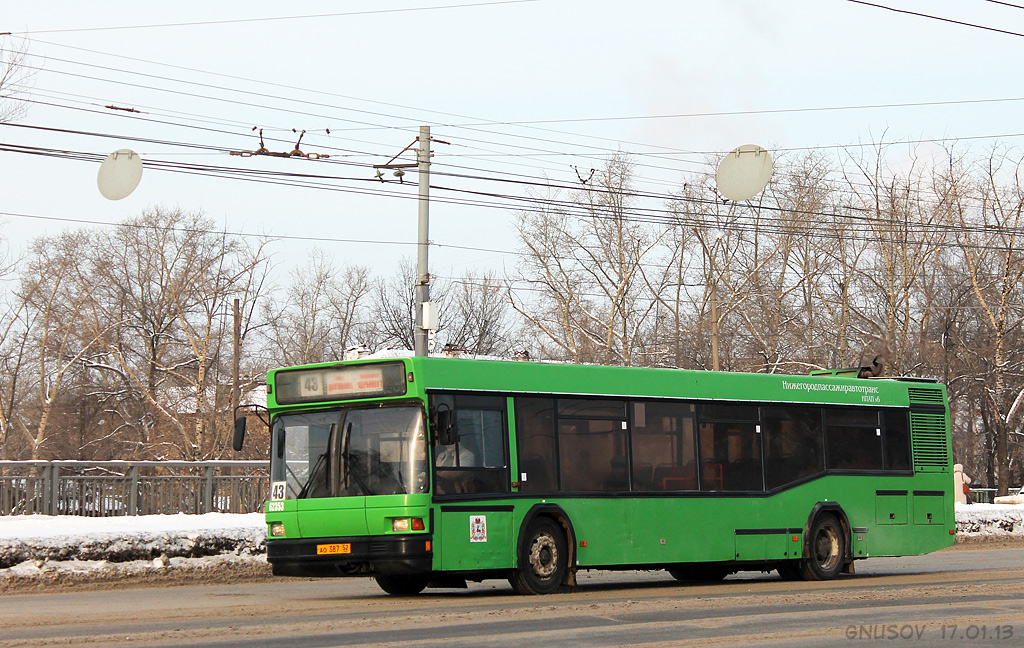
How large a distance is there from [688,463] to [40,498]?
32.1 ft

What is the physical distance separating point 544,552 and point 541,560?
0.10m

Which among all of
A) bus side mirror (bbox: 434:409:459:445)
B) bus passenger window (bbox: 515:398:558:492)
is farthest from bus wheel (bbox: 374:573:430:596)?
bus side mirror (bbox: 434:409:459:445)

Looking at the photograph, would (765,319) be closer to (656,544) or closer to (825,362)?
(825,362)

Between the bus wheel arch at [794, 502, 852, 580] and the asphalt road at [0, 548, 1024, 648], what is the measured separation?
2.11 ft

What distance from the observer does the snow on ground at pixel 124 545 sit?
55.0 ft

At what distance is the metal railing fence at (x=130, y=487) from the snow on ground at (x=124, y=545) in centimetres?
52

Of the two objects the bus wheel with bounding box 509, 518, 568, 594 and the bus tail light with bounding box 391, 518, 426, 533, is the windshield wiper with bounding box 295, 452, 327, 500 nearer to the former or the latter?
the bus tail light with bounding box 391, 518, 426, 533

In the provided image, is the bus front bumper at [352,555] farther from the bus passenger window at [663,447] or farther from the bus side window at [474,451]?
the bus passenger window at [663,447]

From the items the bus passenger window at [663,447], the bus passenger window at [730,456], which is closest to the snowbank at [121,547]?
the bus passenger window at [663,447]

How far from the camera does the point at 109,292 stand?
55.1 meters

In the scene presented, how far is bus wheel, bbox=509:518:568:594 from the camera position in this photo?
46.9ft

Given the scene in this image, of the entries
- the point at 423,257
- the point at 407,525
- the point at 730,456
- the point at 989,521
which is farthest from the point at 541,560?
the point at 989,521

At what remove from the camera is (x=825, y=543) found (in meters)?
17.9

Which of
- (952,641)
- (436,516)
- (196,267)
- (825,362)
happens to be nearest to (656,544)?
(436,516)
